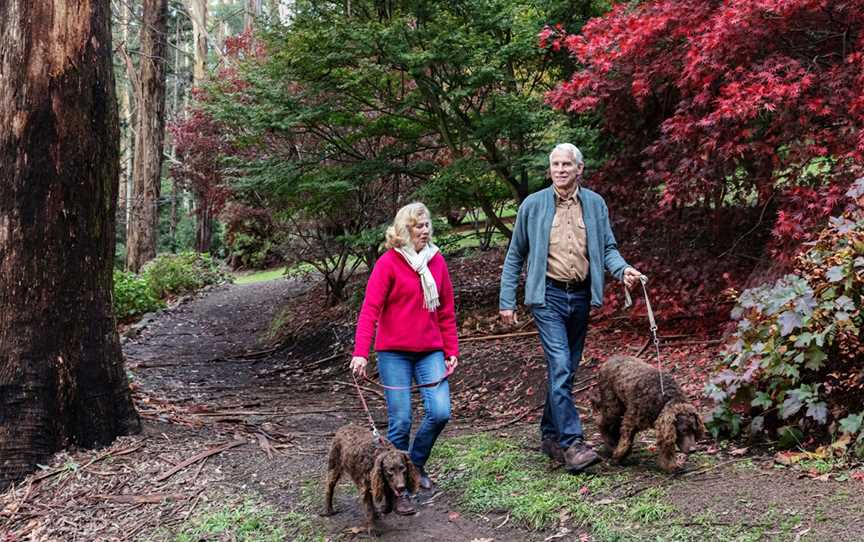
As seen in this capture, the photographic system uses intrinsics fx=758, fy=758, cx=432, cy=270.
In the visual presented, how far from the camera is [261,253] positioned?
92.4 feet

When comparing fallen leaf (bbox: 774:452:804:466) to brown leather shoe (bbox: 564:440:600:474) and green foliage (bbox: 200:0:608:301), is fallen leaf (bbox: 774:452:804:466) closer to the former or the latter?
brown leather shoe (bbox: 564:440:600:474)

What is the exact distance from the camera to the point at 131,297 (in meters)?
15.9

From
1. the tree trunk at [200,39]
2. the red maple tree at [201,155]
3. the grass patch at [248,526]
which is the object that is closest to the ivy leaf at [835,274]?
the grass patch at [248,526]

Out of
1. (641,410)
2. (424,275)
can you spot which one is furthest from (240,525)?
(641,410)

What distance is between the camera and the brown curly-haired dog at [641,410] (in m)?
4.48

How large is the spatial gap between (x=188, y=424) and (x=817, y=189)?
5814mm

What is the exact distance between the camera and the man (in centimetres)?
491

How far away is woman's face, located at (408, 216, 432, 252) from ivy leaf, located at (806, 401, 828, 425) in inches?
103

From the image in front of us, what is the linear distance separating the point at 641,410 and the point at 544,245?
1208mm

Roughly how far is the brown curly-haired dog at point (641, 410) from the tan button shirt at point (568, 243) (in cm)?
66

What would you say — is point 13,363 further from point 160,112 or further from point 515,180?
point 160,112

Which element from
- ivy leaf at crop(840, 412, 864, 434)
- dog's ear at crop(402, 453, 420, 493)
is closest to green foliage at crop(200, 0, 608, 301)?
ivy leaf at crop(840, 412, 864, 434)

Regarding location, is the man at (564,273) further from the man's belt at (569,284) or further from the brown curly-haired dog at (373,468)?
the brown curly-haired dog at (373,468)

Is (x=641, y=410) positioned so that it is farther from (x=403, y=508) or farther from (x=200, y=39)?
(x=200, y=39)
